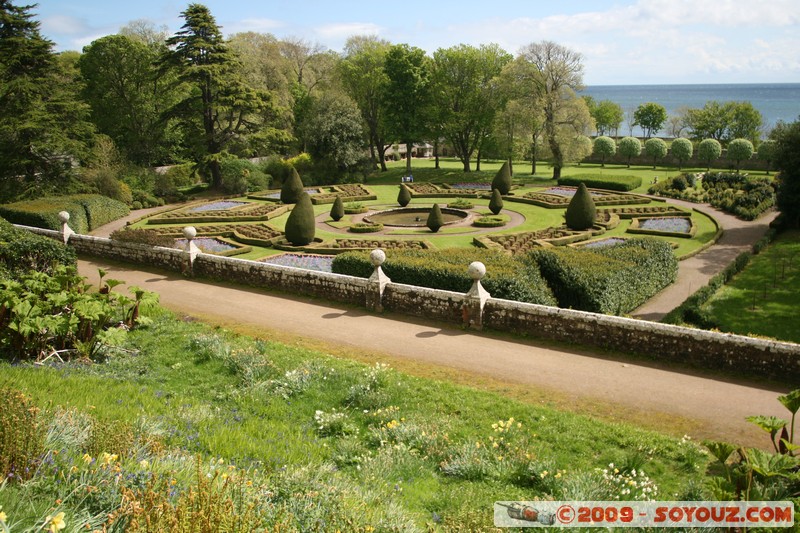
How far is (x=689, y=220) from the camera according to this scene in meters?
31.0

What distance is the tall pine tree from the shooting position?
39031mm

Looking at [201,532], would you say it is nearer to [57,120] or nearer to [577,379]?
[577,379]

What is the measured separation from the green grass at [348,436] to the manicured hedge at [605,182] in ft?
111

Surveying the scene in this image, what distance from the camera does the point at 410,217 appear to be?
1304 inches

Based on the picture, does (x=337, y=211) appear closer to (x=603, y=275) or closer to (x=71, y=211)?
(x=71, y=211)

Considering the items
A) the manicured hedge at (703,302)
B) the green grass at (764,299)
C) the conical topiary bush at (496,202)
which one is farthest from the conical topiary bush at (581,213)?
the green grass at (764,299)

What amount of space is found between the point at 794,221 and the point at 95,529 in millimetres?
32240

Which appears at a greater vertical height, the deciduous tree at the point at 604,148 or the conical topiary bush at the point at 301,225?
the deciduous tree at the point at 604,148

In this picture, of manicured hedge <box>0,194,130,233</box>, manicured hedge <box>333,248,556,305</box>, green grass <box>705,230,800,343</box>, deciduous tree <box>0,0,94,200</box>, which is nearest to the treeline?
deciduous tree <box>0,0,94,200</box>

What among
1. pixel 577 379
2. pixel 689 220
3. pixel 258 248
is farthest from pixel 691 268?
pixel 258 248

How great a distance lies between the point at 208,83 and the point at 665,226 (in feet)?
97.2

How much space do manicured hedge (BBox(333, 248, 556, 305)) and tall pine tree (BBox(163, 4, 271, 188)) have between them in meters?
25.2

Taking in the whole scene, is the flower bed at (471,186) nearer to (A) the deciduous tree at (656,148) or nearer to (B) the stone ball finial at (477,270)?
(A) the deciduous tree at (656,148)

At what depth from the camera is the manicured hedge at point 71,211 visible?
1051 inches
